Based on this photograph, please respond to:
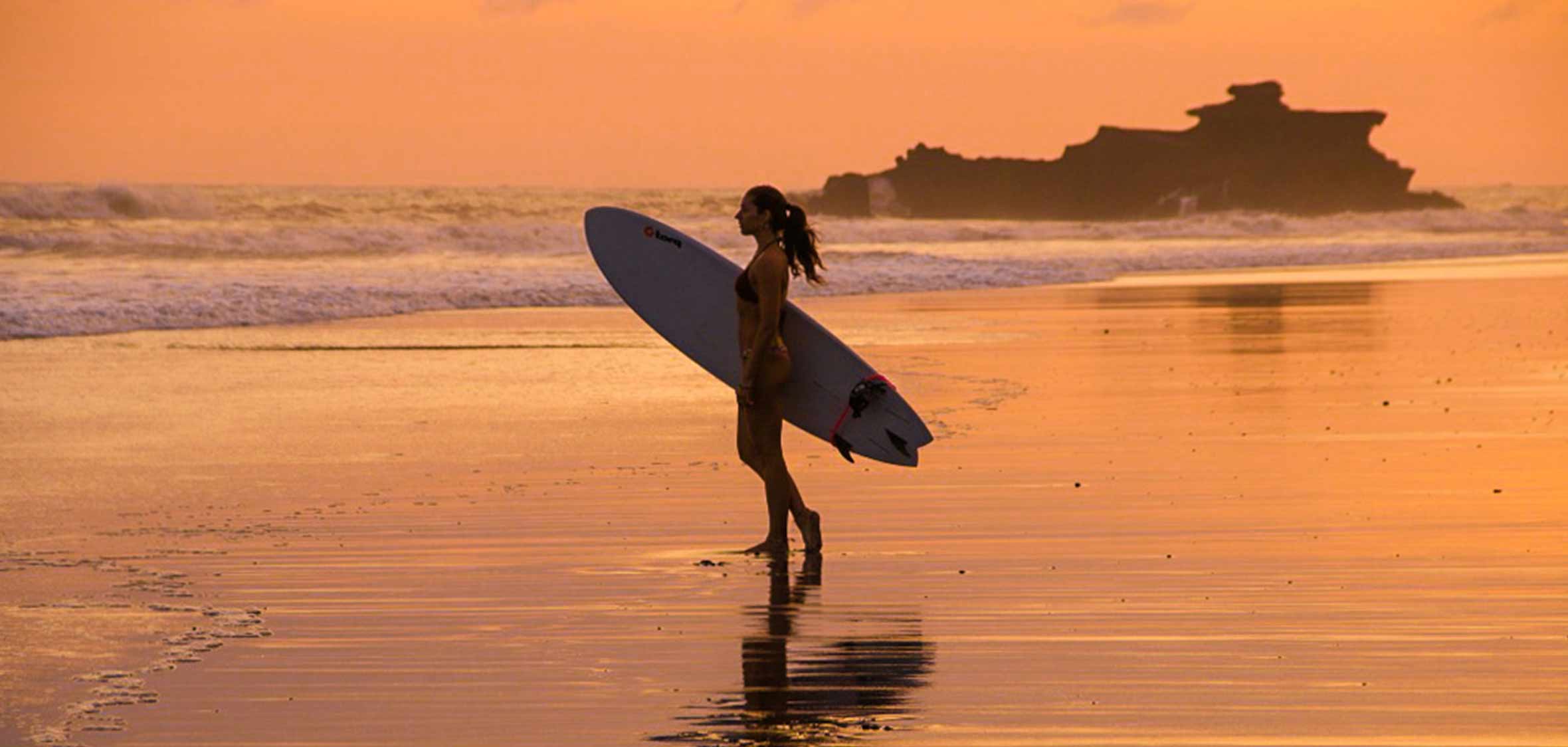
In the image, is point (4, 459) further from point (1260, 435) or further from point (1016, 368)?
point (1016, 368)

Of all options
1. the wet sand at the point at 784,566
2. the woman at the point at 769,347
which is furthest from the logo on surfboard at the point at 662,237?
the woman at the point at 769,347

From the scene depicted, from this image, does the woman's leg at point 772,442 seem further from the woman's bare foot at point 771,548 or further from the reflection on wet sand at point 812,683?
the reflection on wet sand at point 812,683

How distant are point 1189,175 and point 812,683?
116 meters

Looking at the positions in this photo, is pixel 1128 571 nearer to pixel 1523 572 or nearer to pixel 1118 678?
pixel 1523 572

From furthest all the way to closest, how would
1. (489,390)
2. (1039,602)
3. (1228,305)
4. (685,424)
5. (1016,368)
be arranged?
(1228,305) → (1016,368) → (489,390) → (685,424) → (1039,602)

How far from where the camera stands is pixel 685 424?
1230 cm

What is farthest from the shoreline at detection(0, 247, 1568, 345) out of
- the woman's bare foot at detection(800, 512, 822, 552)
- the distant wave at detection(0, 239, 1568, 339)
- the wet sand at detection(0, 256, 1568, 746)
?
the woman's bare foot at detection(800, 512, 822, 552)

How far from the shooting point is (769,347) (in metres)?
8.03

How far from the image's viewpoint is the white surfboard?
28.3ft

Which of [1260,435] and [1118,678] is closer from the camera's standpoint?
[1118,678]

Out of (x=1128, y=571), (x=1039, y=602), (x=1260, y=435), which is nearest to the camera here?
(x=1039, y=602)

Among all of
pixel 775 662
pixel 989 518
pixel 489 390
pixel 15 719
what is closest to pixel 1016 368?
pixel 489 390

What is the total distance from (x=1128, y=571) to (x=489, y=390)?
8250 millimetres

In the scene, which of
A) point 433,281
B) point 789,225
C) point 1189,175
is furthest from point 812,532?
point 1189,175
